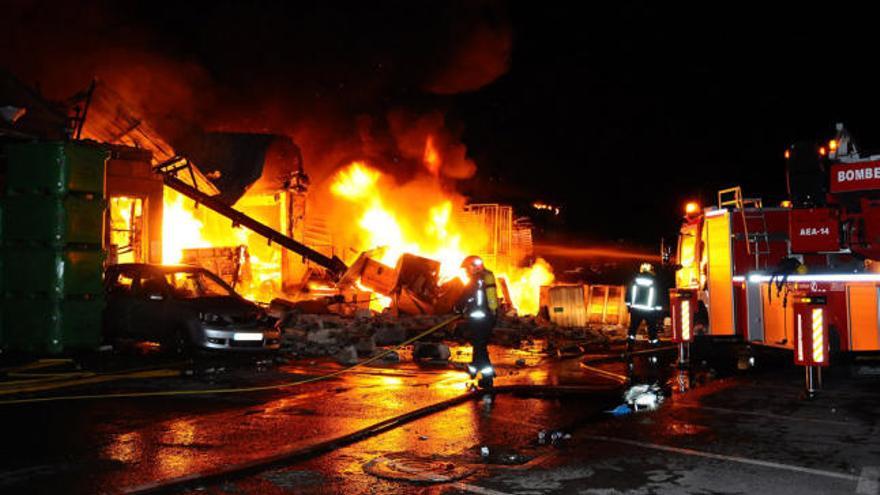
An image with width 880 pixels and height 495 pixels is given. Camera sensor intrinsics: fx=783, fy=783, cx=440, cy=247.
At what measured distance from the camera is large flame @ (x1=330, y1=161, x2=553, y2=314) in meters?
26.7

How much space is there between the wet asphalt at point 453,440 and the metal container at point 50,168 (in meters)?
3.19

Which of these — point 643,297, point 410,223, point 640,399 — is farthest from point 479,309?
point 410,223

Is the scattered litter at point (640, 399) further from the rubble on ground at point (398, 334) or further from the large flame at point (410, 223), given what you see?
the large flame at point (410, 223)

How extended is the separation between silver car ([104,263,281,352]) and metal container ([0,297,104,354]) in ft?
2.64

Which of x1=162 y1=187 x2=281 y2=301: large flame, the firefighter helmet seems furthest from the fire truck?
x1=162 y1=187 x2=281 y2=301: large flame

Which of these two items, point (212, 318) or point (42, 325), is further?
point (212, 318)

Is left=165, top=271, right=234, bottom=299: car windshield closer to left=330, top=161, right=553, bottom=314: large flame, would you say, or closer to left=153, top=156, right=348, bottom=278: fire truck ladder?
left=153, top=156, right=348, bottom=278: fire truck ladder

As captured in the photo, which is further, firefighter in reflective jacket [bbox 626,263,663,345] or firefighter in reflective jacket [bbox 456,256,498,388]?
firefighter in reflective jacket [bbox 626,263,663,345]

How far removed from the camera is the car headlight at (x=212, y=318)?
10.7 meters

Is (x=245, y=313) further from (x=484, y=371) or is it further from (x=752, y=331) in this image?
(x=752, y=331)

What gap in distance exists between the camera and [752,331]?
11.6 m

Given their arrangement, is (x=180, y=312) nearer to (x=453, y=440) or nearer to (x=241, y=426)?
(x=241, y=426)

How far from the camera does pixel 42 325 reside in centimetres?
1030

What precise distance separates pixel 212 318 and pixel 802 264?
8100 mm
